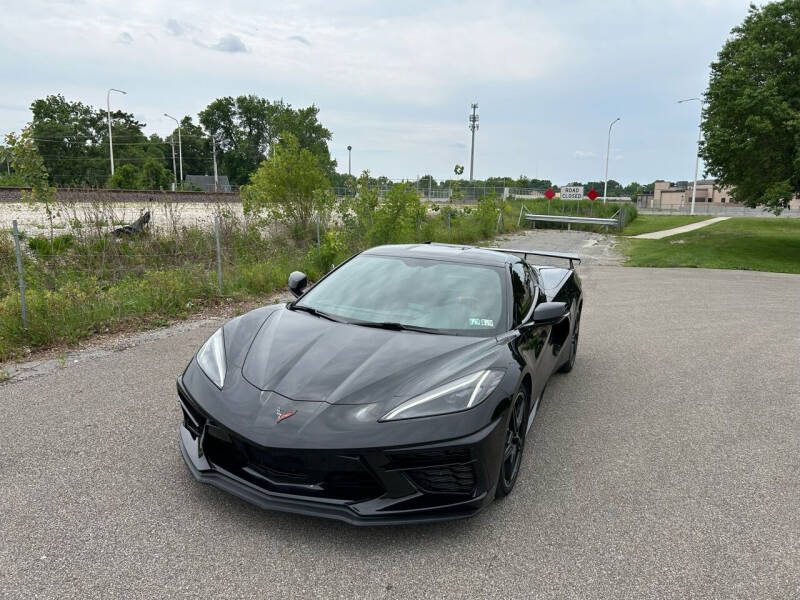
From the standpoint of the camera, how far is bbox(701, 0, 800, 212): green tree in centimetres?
1828

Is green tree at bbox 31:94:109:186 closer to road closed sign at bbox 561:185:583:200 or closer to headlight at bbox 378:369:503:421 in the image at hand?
road closed sign at bbox 561:185:583:200

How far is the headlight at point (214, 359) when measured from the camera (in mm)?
3018

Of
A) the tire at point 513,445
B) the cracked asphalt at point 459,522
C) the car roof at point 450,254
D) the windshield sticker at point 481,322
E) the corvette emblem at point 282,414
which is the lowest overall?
the cracked asphalt at point 459,522

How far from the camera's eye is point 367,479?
2549mm

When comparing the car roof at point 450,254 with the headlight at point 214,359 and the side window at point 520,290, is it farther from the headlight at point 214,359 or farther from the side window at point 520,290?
the headlight at point 214,359

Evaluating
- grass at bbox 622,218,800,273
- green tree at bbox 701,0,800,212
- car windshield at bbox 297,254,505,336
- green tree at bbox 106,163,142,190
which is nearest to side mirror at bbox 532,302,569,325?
car windshield at bbox 297,254,505,336

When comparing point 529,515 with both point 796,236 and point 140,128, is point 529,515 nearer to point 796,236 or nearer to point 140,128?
point 796,236

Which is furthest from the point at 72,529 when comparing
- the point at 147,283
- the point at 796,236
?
the point at 796,236

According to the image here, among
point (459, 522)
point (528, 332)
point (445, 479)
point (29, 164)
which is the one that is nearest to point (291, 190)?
point (29, 164)

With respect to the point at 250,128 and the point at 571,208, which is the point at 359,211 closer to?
the point at 571,208

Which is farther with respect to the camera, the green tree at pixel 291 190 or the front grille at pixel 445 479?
the green tree at pixel 291 190

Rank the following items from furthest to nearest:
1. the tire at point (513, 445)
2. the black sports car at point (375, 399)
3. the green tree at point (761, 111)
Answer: the green tree at point (761, 111) < the tire at point (513, 445) < the black sports car at point (375, 399)

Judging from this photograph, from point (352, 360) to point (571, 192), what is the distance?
35.8 m

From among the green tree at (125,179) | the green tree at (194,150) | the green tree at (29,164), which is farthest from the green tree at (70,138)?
the green tree at (29,164)
